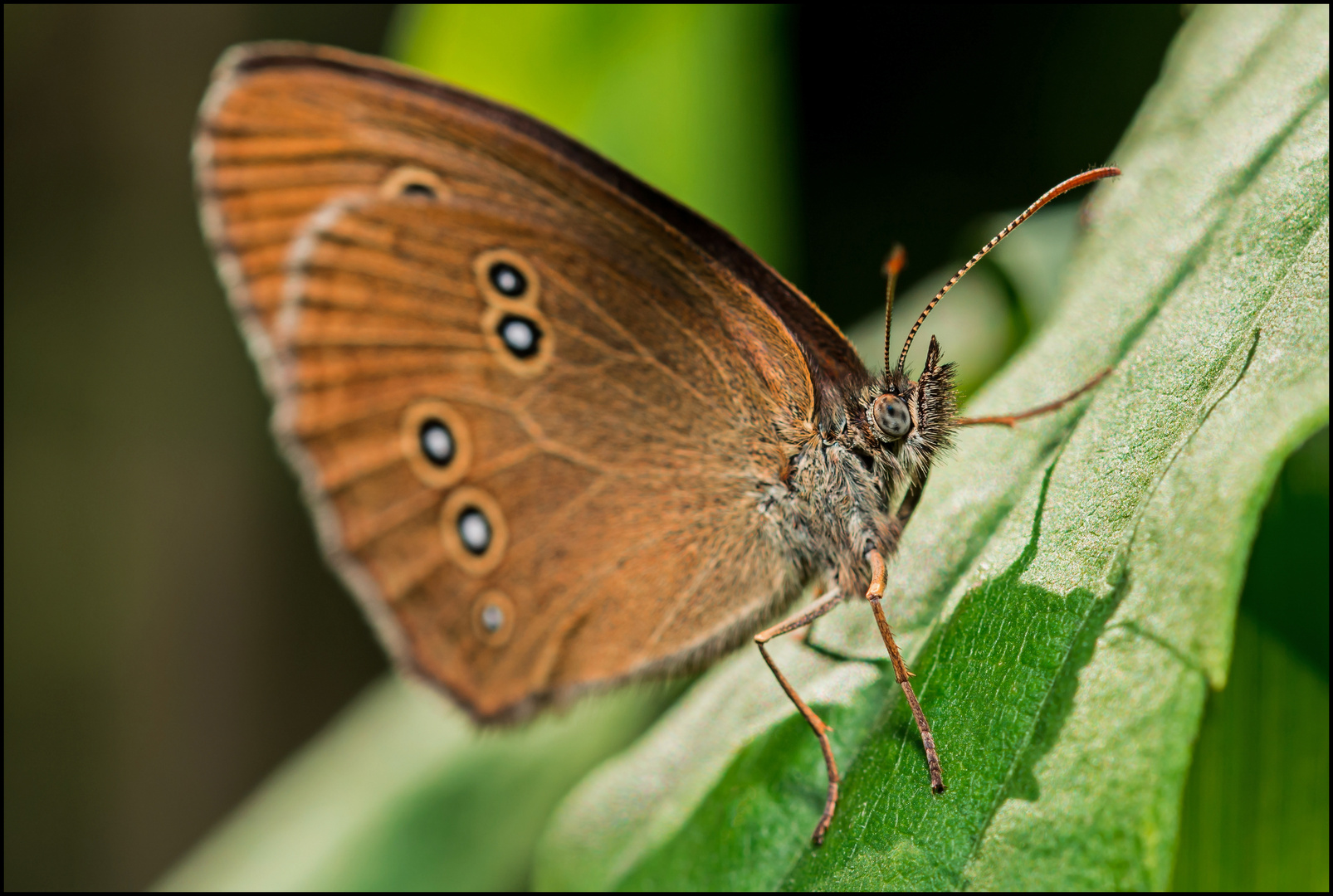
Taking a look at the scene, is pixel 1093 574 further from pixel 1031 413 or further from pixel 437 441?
pixel 437 441

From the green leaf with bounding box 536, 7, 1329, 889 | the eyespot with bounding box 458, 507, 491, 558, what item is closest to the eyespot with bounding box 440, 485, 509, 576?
the eyespot with bounding box 458, 507, 491, 558

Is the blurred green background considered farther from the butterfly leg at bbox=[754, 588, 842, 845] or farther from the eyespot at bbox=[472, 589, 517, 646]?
the butterfly leg at bbox=[754, 588, 842, 845]

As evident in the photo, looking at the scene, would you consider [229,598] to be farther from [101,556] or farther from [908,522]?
[908,522]

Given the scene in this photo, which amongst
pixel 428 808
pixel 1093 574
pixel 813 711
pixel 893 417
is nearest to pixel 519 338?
pixel 893 417

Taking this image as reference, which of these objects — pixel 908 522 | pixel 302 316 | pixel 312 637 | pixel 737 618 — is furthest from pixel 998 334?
pixel 312 637

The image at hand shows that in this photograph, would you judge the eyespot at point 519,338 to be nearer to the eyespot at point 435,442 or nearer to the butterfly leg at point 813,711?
the eyespot at point 435,442
